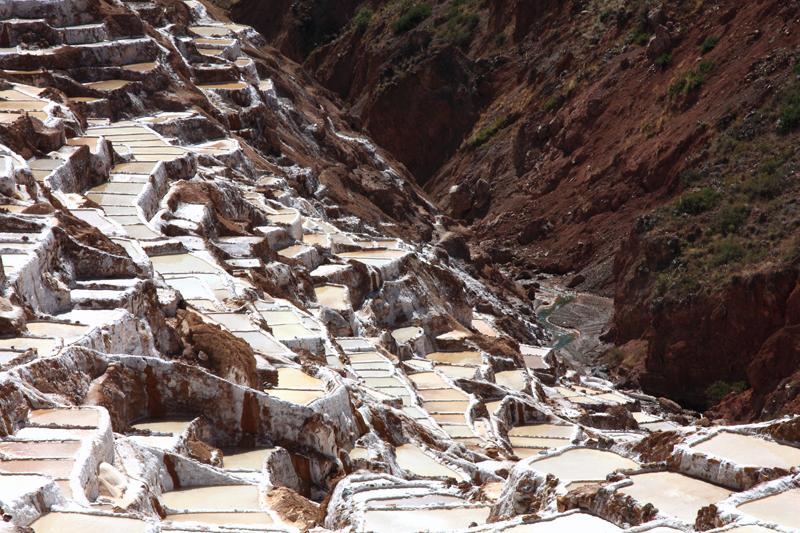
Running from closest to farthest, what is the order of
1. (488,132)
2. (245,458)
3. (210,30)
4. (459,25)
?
1. (245,458)
2. (210,30)
3. (488,132)
4. (459,25)

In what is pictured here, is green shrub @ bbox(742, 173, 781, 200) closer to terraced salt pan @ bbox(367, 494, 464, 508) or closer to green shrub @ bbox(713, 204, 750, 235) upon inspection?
green shrub @ bbox(713, 204, 750, 235)

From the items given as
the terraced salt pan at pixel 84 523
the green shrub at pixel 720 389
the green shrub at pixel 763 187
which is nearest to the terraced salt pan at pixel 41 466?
the terraced salt pan at pixel 84 523

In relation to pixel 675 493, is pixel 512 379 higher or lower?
lower

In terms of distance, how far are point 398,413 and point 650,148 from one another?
49.0 meters

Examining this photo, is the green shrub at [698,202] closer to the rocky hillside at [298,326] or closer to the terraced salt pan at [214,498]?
the rocky hillside at [298,326]

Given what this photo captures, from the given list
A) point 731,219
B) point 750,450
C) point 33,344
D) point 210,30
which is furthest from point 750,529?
point 210,30

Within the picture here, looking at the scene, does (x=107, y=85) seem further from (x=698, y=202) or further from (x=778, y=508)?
(x=778, y=508)

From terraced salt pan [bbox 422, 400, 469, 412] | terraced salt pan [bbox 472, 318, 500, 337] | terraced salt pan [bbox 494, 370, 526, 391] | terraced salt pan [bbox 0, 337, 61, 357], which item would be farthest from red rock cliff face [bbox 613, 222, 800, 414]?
terraced salt pan [bbox 0, 337, 61, 357]

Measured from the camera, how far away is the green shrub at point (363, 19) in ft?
354

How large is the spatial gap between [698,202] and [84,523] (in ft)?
170

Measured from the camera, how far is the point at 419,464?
955 inches

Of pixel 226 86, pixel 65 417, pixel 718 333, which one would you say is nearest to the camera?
pixel 65 417

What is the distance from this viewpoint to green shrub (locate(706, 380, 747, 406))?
165 feet

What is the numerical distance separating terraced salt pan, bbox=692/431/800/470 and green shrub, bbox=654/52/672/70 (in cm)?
6639
